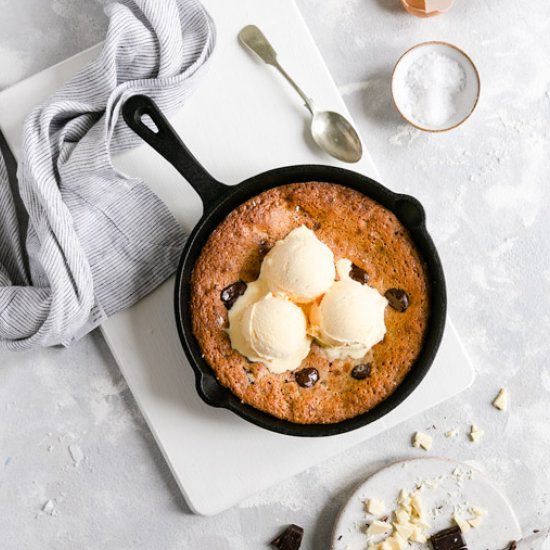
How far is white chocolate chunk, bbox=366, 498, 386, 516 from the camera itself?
2.19 meters

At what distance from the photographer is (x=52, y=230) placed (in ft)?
6.44

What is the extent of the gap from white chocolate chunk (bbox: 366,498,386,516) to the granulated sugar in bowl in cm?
114

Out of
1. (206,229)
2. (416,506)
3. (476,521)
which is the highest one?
(206,229)

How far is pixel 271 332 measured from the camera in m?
1.81

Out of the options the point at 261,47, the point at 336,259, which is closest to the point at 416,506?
the point at 336,259

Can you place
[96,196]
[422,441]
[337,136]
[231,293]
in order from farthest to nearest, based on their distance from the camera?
[422,441] → [337,136] → [96,196] → [231,293]

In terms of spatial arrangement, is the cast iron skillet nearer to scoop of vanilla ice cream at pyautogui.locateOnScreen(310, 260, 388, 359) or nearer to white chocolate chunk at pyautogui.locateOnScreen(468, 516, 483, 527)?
scoop of vanilla ice cream at pyautogui.locateOnScreen(310, 260, 388, 359)

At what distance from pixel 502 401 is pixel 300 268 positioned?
0.90 metres

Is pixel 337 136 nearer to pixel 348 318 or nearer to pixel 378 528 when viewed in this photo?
pixel 348 318

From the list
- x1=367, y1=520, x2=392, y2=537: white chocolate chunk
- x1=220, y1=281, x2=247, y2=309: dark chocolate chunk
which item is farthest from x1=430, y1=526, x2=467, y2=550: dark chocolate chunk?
x1=220, y1=281, x2=247, y2=309: dark chocolate chunk

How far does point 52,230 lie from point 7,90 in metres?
0.46

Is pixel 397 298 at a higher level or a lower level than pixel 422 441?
higher

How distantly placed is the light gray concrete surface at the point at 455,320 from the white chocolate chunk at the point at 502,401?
0.9 inches

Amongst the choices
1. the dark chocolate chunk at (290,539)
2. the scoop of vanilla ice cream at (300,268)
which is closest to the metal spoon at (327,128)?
the scoop of vanilla ice cream at (300,268)
